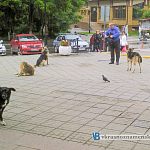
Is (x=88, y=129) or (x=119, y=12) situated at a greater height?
(x=119, y=12)

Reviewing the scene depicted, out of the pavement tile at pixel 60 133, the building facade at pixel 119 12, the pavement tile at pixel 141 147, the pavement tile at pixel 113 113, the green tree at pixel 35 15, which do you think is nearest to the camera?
the pavement tile at pixel 141 147

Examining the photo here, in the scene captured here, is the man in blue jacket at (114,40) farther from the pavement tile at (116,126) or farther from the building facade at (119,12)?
the building facade at (119,12)

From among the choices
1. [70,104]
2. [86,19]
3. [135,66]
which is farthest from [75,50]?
[86,19]

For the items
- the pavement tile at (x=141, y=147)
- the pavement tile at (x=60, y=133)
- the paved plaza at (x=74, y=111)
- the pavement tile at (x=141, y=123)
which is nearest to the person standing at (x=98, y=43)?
the paved plaza at (x=74, y=111)

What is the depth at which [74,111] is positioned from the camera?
781 centimetres

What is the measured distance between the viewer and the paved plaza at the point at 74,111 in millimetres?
5887

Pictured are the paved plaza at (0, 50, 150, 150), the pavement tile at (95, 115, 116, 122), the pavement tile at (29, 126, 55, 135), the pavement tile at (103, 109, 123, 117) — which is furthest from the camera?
the pavement tile at (103, 109, 123, 117)

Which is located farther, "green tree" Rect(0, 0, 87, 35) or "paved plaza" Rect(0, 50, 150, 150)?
"green tree" Rect(0, 0, 87, 35)

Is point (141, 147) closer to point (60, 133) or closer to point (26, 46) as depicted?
point (60, 133)

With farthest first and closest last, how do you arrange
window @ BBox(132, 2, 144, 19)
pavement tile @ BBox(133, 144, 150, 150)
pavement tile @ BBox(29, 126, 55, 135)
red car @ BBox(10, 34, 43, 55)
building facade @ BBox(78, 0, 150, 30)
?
building facade @ BBox(78, 0, 150, 30) < window @ BBox(132, 2, 144, 19) < red car @ BBox(10, 34, 43, 55) < pavement tile @ BBox(29, 126, 55, 135) < pavement tile @ BBox(133, 144, 150, 150)

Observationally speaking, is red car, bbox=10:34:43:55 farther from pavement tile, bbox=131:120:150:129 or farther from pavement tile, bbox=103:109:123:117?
pavement tile, bbox=131:120:150:129

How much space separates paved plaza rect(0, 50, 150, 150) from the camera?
5887mm

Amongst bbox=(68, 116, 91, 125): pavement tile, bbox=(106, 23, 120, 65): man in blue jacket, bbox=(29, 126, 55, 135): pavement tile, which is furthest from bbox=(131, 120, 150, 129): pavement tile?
bbox=(106, 23, 120, 65): man in blue jacket

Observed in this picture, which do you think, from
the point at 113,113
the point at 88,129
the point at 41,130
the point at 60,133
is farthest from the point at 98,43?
the point at 60,133
